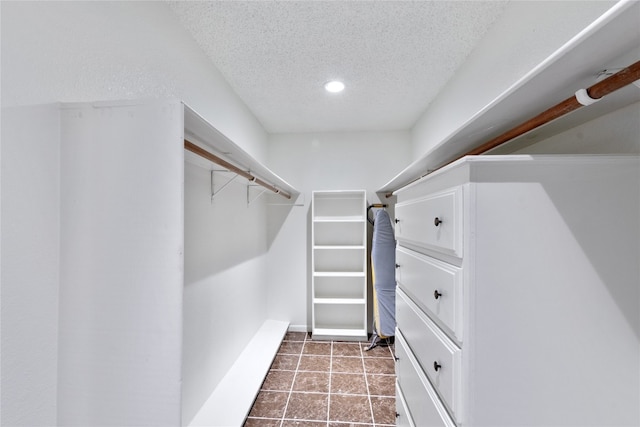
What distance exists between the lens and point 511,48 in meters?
1.35

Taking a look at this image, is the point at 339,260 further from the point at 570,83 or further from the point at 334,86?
the point at 570,83

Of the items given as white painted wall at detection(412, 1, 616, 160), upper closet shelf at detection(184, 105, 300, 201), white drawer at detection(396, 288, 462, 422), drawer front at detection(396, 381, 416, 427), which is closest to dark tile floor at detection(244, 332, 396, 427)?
drawer front at detection(396, 381, 416, 427)

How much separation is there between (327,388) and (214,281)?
123cm

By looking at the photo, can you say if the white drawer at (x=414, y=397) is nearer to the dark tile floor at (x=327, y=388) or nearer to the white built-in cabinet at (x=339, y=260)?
A: the dark tile floor at (x=327, y=388)

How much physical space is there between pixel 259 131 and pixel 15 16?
7.27 ft

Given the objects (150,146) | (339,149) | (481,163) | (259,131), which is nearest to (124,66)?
(150,146)

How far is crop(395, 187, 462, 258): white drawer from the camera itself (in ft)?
2.81

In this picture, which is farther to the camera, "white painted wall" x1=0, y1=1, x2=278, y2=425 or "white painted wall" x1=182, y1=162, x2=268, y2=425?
"white painted wall" x1=182, y1=162, x2=268, y2=425

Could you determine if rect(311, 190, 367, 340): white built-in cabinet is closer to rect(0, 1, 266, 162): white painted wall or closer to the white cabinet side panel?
rect(0, 1, 266, 162): white painted wall

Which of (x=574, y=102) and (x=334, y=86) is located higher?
(x=334, y=86)

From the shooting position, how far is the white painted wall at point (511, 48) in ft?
3.36

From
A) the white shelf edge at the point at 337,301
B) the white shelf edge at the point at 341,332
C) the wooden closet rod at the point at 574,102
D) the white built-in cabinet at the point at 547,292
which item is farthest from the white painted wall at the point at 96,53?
the white shelf edge at the point at 341,332

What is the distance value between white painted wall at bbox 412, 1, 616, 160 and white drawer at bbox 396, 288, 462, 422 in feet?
3.18

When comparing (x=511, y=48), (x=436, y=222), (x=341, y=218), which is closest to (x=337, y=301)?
(x=341, y=218)
